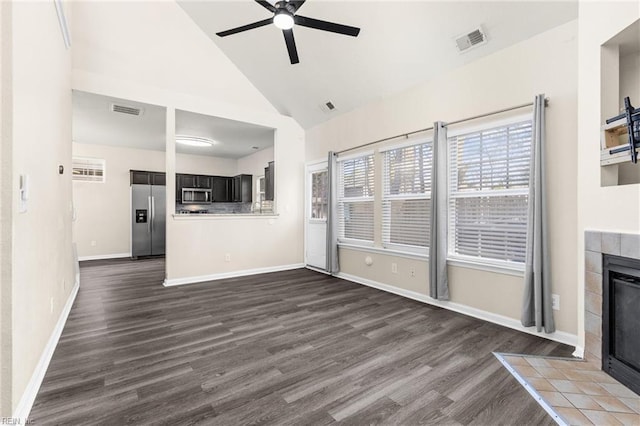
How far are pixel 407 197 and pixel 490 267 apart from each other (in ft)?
4.45

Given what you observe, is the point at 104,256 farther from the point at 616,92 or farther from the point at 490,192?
the point at 616,92

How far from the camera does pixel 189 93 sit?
470 cm

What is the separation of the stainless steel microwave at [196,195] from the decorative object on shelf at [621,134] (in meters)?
7.88

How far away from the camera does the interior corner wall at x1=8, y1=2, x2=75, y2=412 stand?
1507 mm

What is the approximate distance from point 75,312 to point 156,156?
17.6 feet

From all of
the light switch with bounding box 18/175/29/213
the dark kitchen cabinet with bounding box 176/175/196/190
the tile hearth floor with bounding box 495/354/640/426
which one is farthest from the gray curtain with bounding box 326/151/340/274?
the dark kitchen cabinet with bounding box 176/175/196/190

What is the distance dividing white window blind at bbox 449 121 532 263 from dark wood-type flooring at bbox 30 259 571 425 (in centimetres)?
82

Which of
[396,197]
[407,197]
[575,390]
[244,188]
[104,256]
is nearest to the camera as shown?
[575,390]

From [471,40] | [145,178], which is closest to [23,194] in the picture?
[471,40]

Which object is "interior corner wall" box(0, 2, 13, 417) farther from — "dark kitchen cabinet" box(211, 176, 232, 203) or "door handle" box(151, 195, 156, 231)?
"dark kitchen cabinet" box(211, 176, 232, 203)

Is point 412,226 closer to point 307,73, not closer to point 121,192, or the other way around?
point 307,73

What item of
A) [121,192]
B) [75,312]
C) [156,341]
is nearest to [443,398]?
[156,341]

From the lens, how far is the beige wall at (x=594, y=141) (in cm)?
197

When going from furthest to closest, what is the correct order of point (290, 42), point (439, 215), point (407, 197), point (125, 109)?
1. point (125, 109)
2. point (407, 197)
3. point (439, 215)
4. point (290, 42)
